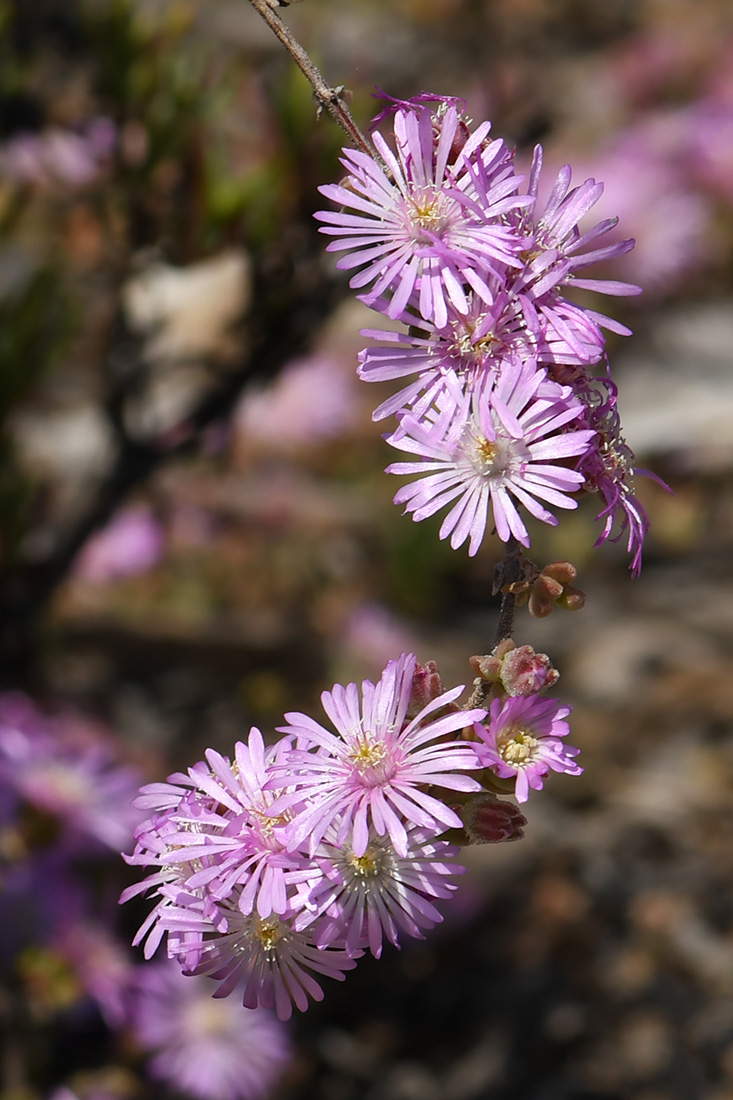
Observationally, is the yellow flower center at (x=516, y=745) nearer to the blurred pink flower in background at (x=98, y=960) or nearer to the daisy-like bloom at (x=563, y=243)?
the daisy-like bloom at (x=563, y=243)

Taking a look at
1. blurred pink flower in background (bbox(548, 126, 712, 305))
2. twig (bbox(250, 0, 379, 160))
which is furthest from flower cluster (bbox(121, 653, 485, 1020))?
blurred pink flower in background (bbox(548, 126, 712, 305))

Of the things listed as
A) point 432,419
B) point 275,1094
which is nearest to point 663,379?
point 275,1094

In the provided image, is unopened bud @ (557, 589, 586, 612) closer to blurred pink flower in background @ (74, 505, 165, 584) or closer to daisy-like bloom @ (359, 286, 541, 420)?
daisy-like bloom @ (359, 286, 541, 420)

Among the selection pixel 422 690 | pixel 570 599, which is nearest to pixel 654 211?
pixel 570 599

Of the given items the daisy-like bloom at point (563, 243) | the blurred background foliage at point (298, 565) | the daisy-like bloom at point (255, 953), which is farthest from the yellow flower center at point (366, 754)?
the blurred background foliage at point (298, 565)

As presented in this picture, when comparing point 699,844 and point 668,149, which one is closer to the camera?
point 699,844

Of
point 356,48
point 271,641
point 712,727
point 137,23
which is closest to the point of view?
point 137,23

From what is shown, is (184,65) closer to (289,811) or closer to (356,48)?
(289,811)
